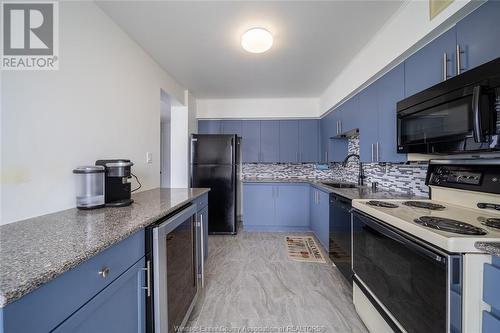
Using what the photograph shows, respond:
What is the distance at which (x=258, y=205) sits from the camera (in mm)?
3520

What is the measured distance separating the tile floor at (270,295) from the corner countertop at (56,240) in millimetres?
983

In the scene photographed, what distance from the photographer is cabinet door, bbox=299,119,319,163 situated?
3.81 metres

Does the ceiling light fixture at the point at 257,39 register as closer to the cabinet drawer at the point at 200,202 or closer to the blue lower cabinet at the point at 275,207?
the cabinet drawer at the point at 200,202

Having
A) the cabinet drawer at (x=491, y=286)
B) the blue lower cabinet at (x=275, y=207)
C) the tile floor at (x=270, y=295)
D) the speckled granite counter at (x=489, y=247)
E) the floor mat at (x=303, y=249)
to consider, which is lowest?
the tile floor at (x=270, y=295)

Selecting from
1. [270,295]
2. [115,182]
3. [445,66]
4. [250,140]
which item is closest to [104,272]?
[115,182]

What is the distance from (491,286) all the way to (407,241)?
30 cm

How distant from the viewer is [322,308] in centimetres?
168

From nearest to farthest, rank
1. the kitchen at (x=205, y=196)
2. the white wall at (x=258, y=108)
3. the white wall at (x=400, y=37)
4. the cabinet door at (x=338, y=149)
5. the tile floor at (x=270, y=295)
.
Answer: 1. the kitchen at (x=205, y=196)
2. the white wall at (x=400, y=37)
3. the tile floor at (x=270, y=295)
4. the cabinet door at (x=338, y=149)
5. the white wall at (x=258, y=108)

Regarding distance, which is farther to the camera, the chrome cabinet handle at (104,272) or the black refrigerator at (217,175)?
the black refrigerator at (217,175)

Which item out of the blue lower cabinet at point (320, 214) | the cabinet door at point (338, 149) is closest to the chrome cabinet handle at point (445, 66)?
the blue lower cabinet at point (320, 214)

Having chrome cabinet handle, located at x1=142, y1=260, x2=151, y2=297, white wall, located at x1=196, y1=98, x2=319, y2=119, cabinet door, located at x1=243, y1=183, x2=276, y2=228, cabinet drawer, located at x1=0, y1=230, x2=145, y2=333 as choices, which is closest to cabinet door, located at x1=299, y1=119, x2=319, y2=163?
white wall, located at x1=196, y1=98, x2=319, y2=119

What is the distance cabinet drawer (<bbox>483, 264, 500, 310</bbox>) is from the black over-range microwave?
53 centimetres

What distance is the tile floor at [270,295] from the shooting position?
5.02 feet

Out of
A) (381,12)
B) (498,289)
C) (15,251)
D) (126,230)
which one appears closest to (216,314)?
(126,230)
